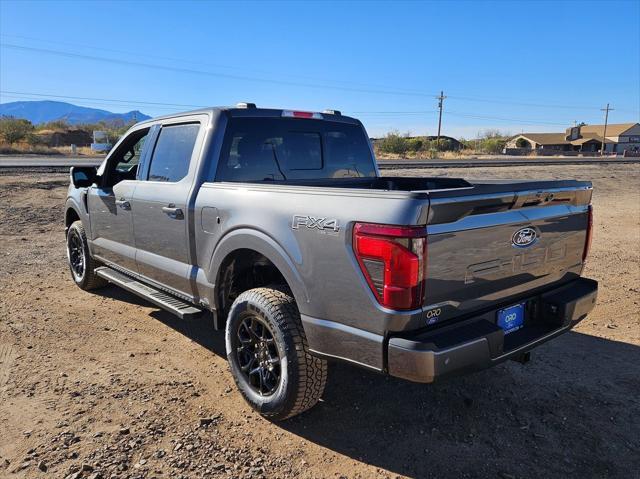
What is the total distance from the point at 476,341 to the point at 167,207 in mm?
2673

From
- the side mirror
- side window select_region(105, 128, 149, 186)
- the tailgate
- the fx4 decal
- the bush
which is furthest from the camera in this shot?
the bush

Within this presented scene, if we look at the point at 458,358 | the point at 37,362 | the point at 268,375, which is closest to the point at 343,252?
the point at 458,358

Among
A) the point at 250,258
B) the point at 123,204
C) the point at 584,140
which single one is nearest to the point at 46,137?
the point at 123,204

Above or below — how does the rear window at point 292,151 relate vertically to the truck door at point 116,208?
above

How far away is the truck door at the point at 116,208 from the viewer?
15.7 feet

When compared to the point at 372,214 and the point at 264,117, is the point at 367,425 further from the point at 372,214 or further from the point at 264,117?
the point at 264,117

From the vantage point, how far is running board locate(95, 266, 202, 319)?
394 centimetres

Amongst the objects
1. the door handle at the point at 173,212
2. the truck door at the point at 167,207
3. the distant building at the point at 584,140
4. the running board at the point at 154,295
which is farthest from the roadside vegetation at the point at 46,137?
the distant building at the point at 584,140

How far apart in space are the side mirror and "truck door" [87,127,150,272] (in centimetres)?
9

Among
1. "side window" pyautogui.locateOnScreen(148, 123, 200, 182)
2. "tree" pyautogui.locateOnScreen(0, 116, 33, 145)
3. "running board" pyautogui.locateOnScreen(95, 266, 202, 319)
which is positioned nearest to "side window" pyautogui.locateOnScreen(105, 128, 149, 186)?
"side window" pyautogui.locateOnScreen(148, 123, 200, 182)

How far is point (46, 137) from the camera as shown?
54.9 metres

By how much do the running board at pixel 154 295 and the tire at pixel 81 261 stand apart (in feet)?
1.53

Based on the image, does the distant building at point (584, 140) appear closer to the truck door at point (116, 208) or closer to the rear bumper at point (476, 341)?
the truck door at point (116, 208)

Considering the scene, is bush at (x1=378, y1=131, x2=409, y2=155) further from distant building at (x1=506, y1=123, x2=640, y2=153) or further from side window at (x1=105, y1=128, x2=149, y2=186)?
side window at (x1=105, y1=128, x2=149, y2=186)
